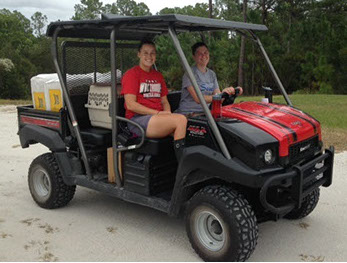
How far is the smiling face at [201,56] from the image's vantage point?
421 cm

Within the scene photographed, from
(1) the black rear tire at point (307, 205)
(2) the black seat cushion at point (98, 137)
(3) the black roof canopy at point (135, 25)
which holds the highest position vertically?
(3) the black roof canopy at point (135, 25)

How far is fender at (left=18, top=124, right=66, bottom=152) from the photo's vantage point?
4.27 meters

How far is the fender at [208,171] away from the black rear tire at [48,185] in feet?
4.68

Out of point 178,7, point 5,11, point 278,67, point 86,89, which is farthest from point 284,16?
point 5,11

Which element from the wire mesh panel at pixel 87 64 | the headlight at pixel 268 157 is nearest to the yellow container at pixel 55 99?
the wire mesh panel at pixel 87 64

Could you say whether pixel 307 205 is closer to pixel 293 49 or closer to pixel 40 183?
pixel 40 183

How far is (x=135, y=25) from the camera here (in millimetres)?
3486

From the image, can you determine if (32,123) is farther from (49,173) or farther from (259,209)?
(259,209)

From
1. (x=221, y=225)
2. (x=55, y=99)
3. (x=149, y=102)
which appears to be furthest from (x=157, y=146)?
(x=55, y=99)

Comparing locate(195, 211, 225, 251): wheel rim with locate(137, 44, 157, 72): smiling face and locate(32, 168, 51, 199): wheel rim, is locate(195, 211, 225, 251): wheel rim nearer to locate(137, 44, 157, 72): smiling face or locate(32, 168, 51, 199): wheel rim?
locate(137, 44, 157, 72): smiling face

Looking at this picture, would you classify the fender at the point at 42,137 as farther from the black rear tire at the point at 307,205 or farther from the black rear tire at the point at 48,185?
the black rear tire at the point at 307,205

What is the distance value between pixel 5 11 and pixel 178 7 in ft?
97.3

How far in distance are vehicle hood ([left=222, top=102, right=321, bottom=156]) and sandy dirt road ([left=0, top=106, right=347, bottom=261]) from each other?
89cm

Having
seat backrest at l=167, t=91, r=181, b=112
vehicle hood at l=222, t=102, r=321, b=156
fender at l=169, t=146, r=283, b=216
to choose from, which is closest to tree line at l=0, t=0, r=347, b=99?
seat backrest at l=167, t=91, r=181, b=112
